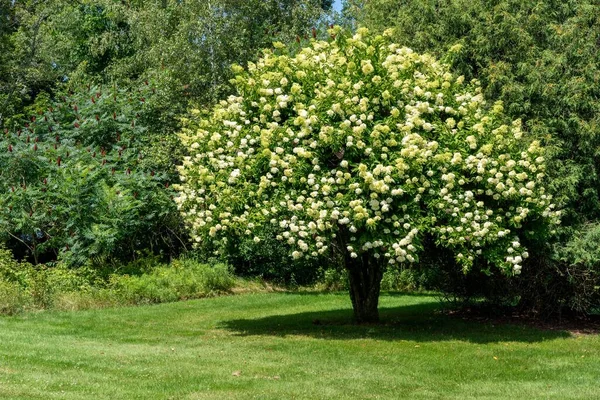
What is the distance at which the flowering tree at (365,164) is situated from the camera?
508 inches

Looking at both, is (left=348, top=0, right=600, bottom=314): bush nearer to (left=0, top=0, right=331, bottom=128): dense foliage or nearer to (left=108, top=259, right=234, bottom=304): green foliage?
(left=108, top=259, right=234, bottom=304): green foliage

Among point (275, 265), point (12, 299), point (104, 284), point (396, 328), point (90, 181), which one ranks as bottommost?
point (396, 328)

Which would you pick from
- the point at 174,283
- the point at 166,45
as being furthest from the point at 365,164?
the point at 166,45

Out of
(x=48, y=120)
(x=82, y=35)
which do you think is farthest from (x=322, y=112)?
(x=82, y=35)

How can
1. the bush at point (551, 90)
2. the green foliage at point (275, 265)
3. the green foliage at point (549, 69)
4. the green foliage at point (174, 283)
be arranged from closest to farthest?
the bush at point (551, 90), the green foliage at point (549, 69), the green foliage at point (174, 283), the green foliage at point (275, 265)

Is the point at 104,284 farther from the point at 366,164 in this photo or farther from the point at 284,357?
the point at 366,164

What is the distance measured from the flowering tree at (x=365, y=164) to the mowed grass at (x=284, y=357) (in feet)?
4.83

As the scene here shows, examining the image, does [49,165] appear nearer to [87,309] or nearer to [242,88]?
[87,309]

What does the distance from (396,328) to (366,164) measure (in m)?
3.63

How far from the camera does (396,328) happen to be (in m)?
15.2

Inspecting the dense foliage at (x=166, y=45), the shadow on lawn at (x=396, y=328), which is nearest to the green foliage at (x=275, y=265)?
the dense foliage at (x=166, y=45)

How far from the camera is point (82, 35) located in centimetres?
3538

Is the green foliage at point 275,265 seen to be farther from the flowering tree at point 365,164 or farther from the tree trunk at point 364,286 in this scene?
the flowering tree at point 365,164

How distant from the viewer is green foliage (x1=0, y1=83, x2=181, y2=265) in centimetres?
2044
